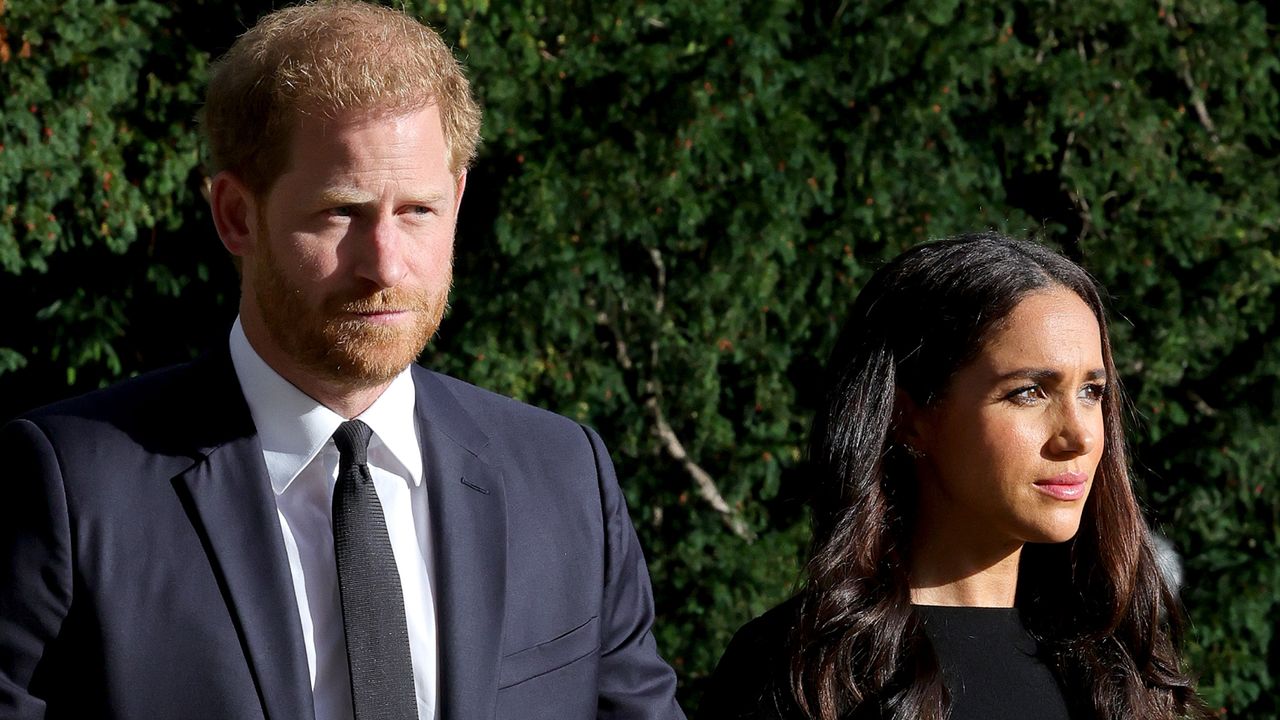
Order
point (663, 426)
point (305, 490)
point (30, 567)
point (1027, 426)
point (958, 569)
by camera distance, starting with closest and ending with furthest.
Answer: point (30, 567), point (305, 490), point (1027, 426), point (958, 569), point (663, 426)

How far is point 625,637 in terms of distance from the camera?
2.36m

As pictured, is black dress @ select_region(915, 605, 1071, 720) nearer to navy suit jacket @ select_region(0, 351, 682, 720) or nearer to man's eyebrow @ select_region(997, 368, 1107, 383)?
man's eyebrow @ select_region(997, 368, 1107, 383)

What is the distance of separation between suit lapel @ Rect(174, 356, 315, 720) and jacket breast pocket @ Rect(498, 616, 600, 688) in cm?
32

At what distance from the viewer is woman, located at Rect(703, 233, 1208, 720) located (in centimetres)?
255

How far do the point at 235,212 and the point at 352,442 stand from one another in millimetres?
383

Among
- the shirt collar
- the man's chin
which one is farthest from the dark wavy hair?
the man's chin

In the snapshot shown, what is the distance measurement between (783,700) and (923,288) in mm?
802

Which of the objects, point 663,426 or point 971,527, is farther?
point 663,426

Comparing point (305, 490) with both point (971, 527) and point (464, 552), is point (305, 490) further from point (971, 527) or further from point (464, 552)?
point (971, 527)

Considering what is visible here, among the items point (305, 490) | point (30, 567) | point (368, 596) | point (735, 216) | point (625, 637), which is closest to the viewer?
point (30, 567)

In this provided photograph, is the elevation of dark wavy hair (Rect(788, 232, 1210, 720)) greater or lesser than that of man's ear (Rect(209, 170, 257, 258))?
lesser

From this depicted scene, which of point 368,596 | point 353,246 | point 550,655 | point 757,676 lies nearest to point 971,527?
point 757,676

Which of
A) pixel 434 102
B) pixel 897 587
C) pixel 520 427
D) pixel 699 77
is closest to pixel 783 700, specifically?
pixel 897 587

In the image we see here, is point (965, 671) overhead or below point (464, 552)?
below
